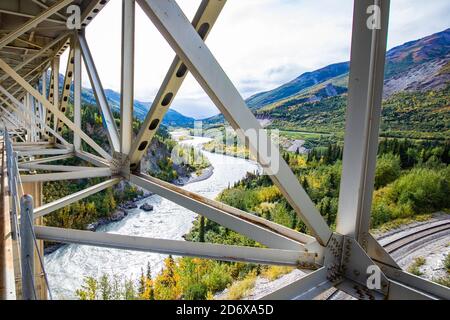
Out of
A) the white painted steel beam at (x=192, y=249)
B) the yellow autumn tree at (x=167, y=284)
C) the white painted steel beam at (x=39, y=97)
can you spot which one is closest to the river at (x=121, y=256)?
the yellow autumn tree at (x=167, y=284)

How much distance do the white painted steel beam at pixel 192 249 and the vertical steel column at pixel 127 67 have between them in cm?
202

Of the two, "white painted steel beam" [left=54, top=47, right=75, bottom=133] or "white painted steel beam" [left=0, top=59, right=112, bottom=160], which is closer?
"white painted steel beam" [left=0, top=59, right=112, bottom=160]

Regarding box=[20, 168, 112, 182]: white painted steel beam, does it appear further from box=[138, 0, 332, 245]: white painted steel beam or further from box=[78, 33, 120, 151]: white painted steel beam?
box=[138, 0, 332, 245]: white painted steel beam

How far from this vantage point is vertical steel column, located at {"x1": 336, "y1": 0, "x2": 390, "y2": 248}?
6.20 ft

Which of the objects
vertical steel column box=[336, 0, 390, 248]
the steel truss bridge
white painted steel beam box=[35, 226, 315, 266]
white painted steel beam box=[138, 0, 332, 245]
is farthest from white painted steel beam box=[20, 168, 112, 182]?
vertical steel column box=[336, 0, 390, 248]

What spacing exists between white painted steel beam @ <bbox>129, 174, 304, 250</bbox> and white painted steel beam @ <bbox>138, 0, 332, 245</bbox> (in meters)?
0.56

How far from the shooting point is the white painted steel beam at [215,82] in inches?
80.8

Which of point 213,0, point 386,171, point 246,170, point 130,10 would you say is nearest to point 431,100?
point 386,171

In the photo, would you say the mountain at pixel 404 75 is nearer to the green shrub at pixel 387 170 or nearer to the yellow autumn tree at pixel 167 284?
the green shrub at pixel 387 170

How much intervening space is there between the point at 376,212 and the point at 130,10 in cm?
370

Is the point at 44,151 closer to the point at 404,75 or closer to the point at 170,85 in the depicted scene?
the point at 170,85

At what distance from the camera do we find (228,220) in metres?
2.72

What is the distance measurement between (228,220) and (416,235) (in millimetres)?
1704
